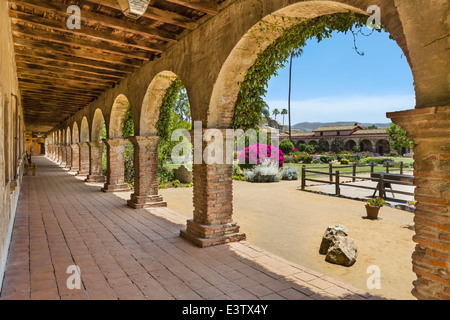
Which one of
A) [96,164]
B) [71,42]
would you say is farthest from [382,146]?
[71,42]

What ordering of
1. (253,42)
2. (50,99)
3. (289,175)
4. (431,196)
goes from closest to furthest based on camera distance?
(431,196)
(253,42)
(50,99)
(289,175)

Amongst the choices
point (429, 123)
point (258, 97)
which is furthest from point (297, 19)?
point (429, 123)

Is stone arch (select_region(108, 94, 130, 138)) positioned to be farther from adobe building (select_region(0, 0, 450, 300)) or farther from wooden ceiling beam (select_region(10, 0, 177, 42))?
wooden ceiling beam (select_region(10, 0, 177, 42))

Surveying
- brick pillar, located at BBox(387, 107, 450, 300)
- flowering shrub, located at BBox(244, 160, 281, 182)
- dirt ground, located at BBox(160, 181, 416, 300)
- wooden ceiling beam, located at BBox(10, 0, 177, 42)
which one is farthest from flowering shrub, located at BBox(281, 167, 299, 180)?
brick pillar, located at BBox(387, 107, 450, 300)

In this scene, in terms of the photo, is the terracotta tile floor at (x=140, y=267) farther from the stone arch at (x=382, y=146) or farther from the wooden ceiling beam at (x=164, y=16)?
the stone arch at (x=382, y=146)

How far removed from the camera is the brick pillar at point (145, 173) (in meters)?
7.20

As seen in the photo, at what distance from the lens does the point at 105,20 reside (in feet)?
15.1

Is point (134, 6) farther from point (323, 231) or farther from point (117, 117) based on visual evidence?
point (117, 117)

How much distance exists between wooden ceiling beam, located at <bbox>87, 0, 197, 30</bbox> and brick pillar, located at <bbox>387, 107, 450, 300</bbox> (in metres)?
3.65

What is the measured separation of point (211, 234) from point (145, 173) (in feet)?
11.1

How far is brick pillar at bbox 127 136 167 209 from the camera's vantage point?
7.20 meters
